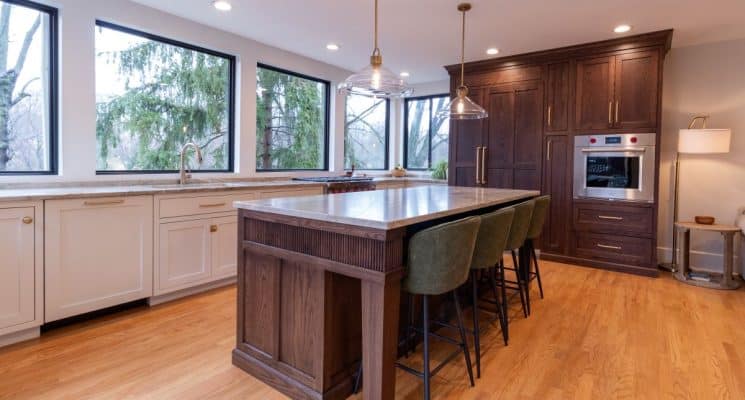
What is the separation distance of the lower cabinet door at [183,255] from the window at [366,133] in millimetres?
2975

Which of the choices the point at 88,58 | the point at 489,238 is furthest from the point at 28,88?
the point at 489,238

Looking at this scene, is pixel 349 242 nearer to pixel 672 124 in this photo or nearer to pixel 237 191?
pixel 237 191

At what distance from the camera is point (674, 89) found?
4559 millimetres

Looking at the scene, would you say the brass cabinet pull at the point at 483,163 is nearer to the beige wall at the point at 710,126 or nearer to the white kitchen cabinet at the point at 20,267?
the beige wall at the point at 710,126

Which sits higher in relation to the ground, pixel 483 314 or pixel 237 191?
pixel 237 191

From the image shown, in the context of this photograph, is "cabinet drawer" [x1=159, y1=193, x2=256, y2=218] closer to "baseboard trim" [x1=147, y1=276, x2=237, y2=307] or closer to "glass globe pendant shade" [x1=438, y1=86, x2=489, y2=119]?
"baseboard trim" [x1=147, y1=276, x2=237, y2=307]

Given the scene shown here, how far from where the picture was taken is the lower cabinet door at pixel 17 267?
2.35m

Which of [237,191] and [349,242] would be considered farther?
[237,191]

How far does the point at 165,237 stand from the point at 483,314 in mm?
2437

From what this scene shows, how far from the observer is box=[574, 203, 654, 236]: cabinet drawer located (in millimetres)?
4273

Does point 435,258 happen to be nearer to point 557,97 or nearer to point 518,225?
point 518,225

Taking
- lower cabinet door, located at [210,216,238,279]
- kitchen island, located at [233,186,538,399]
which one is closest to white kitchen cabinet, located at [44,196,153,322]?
lower cabinet door, located at [210,216,238,279]

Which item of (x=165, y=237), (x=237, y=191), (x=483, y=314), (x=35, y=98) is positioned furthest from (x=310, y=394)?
(x=35, y=98)

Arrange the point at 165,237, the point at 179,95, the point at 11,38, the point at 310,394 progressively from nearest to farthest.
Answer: the point at 310,394, the point at 11,38, the point at 165,237, the point at 179,95
